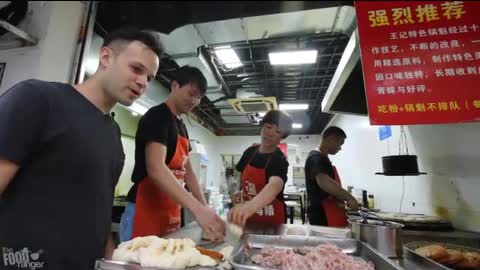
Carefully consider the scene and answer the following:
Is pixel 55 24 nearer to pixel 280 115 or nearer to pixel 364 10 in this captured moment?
pixel 280 115

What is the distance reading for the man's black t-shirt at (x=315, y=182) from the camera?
231cm

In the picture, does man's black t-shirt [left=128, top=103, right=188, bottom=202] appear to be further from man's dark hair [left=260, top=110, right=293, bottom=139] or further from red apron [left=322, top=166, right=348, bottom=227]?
red apron [left=322, top=166, right=348, bottom=227]

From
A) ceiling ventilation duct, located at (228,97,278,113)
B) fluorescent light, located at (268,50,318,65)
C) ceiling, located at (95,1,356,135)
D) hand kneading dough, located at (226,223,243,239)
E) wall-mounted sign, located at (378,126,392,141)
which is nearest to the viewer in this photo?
hand kneading dough, located at (226,223,243,239)

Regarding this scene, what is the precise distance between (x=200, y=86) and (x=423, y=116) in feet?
3.69

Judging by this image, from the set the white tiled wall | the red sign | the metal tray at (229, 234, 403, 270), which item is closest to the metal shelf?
the metal tray at (229, 234, 403, 270)

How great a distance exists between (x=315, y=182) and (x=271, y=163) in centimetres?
87

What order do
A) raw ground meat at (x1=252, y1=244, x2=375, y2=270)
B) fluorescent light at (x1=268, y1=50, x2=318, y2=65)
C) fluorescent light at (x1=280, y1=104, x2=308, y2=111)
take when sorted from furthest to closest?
fluorescent light at (x1=280, y1=104, x2=308, y2=111) < fluorescent light at (x1=268, y1=50, x2=318, y2=65) < raw ground meat at (x1=252, y1=244, x2=375, y2=270)

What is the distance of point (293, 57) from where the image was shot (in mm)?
3203

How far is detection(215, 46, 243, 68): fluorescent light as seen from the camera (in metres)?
3.12

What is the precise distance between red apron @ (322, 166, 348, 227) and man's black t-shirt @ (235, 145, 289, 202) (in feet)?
2.26

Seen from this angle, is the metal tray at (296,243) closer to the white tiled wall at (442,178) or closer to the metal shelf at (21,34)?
the white tiled wall at (442,178)

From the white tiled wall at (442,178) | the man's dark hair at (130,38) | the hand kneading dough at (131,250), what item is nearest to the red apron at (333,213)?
the white tiled wall at (442,178)

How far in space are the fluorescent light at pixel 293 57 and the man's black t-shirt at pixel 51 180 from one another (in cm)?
263

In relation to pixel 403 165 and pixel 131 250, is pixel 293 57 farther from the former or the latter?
pixel 131 250
